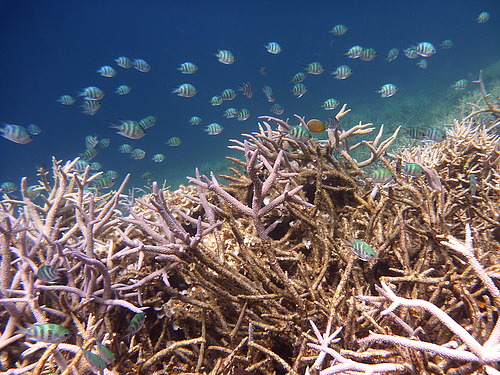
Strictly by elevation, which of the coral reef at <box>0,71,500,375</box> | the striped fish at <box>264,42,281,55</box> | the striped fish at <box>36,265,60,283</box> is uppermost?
the striped fish at <box>264,42,281,55</box>

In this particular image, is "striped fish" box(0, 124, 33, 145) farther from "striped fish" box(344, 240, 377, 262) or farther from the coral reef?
"striped fish" box(344, 240, 377, 262)

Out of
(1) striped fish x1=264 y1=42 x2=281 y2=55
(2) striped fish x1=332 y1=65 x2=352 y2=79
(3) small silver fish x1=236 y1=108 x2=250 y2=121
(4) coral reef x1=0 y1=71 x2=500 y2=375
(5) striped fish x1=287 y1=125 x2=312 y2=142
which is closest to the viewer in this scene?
(4) coral reef x1=0 y1=71 x2=500 y2=375

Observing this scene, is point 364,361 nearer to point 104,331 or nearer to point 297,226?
point 297,226

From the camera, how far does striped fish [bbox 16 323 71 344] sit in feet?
4.73

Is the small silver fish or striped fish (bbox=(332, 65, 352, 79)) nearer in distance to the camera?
the small silver fish

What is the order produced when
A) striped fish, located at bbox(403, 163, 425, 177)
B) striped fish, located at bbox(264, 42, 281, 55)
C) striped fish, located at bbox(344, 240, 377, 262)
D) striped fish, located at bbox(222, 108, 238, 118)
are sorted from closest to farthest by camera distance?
1. striped fish, located at bbox(344, 240, 377, 262)
2. striped fish, located at bbox(403, 163, 425, 177)
3. striped fish, located at bbox(222, 108, 238, 118)
4. striped fish, located at bbox(264, 42, 281, 55)

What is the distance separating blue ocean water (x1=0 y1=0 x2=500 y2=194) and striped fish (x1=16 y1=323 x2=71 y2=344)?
41486 millimetres

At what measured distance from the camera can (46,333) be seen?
4.82 feet

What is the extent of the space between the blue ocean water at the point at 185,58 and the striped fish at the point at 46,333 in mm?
41486

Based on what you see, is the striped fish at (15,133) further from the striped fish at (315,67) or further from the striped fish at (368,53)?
the striped fish at (368,53)

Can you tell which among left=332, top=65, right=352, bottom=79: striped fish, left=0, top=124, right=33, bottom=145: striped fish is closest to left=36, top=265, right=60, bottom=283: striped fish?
left=0, top=124, right=33, bottom=145: striped fish

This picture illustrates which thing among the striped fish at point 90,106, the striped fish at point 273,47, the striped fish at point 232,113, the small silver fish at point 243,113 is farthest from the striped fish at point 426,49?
the striped fish at point 90,106

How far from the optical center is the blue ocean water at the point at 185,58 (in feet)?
173

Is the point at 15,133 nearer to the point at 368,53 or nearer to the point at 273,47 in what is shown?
the point at 273,47
